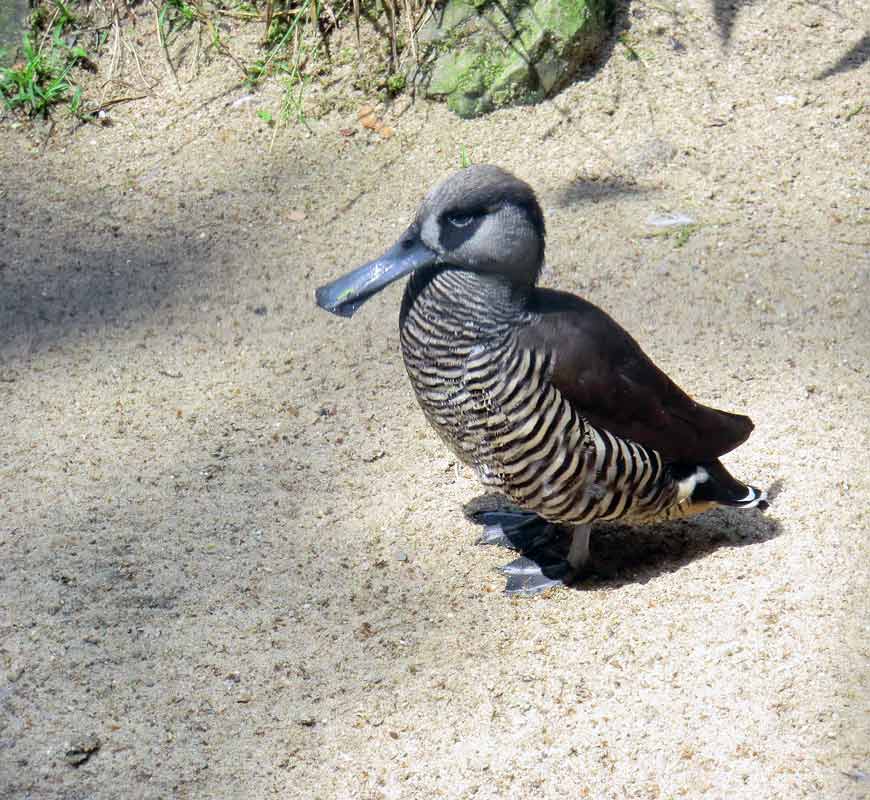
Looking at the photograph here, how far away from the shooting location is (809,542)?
3.76 metres

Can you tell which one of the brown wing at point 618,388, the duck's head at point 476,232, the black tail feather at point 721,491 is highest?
the duck's head at point 476,232

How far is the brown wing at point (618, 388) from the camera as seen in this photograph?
11.3ft

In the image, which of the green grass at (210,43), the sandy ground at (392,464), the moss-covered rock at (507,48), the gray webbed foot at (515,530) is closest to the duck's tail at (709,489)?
the sandy ground at (392,464)

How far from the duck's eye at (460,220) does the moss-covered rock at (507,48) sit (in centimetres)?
298

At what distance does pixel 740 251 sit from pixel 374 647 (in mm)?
2788

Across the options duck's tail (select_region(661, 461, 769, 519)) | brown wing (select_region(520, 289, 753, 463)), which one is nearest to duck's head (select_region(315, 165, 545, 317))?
brown wing (select_region(520, 289, 753, 463))

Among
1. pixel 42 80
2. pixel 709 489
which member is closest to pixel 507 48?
pixel 42 80

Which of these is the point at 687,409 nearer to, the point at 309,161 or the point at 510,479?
the point at 510,479

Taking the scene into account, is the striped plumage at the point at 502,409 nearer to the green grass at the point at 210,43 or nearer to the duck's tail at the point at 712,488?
the duck's tail at the point at 712,488

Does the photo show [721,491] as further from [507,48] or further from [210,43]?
[210,43]

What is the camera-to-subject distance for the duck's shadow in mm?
3918

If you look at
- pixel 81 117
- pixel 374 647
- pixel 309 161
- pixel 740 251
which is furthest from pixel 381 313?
pixel 81 117

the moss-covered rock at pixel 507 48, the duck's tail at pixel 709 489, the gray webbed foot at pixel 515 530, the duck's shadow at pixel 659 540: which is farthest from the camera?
the moss-covered rock at pixel 507 48

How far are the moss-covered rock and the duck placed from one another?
2.80 metres
